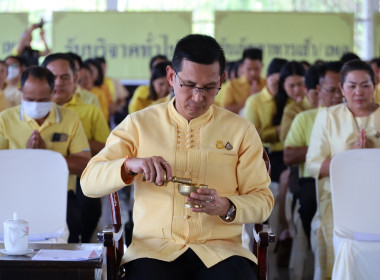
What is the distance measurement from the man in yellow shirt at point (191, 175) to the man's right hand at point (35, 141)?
1208 mm

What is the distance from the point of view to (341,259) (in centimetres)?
331

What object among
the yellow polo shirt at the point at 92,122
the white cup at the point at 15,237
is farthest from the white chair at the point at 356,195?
the yellow polo shirt at the point at 92,122

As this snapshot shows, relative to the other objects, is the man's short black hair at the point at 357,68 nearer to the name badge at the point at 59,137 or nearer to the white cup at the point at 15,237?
the name badge at the point at 59,137

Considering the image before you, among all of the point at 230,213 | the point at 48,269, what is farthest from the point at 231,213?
the point at 48,269

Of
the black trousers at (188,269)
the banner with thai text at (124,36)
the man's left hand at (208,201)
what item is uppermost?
the banner with thai text at (124,36)

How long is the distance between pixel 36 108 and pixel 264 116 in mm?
2354

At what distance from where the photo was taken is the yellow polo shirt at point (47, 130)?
4020mm

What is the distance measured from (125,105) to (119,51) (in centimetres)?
77

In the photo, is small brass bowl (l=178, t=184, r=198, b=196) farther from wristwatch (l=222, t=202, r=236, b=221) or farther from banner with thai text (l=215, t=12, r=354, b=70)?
banner with thai text (l=215, t=12, r=354, b=70)

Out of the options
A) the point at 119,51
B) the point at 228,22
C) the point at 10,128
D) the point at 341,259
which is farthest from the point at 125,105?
the point at 341,259

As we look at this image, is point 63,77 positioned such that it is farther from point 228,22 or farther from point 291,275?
point 228,22

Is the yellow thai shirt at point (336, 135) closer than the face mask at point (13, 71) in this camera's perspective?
Yes

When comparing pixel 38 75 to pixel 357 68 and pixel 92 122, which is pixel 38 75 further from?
pixel 357 68

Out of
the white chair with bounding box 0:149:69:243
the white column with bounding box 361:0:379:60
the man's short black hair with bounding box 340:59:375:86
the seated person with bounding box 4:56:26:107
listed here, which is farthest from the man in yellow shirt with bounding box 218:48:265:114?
the white chair with bounding box 0:149:69:243
